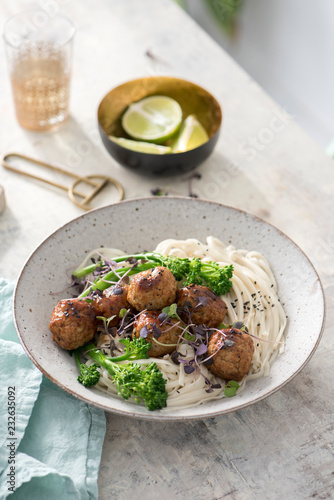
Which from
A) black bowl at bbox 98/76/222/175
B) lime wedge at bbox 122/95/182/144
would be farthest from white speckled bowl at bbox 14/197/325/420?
lime wedge at bbox 122/95/182/144

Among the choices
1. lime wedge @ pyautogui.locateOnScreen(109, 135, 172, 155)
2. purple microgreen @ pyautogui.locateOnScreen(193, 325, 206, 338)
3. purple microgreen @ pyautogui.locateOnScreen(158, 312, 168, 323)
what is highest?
purple microgreen @ pyautogui.locateOnScreen(193, 325, 206, 338)

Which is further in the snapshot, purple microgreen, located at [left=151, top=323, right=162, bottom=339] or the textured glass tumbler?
the textured glass tumbler

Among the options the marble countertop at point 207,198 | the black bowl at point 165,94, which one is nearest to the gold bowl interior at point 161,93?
the black bowl at point 165,94

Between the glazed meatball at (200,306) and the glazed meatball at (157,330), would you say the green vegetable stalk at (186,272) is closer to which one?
the glazed meatball at (200,306)

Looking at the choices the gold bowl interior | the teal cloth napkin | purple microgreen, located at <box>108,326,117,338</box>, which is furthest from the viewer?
the gold bowl interior

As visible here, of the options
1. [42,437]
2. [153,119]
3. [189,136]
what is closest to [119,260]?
[42,437]

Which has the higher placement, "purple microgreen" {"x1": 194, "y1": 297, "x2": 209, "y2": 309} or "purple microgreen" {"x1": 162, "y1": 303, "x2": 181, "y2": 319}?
"purple microgreen" {"x1": 194, "y1": 297, "x2": 209, "y2": 309}

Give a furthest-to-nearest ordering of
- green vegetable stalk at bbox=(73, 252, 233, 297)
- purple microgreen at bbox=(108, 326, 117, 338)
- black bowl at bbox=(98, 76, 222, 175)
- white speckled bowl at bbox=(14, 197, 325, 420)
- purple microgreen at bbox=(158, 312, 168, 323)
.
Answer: black bowl at bbox=(98, 76, 222, 175) → green vegetable stalk at bbox=(73, 252, 233, 297) → purple microgreen at bbox=(108, 326, 117, 338) → purple microgreen at bbox=(158, 312, 168, 323) → white speckled bowl at bbox=(14, 197, 325, 420)

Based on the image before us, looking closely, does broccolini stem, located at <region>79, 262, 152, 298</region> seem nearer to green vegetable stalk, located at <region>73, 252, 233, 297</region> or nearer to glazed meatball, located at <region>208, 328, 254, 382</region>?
green vegetable stalk, located at <region>73, 252, 233, 297</region>
